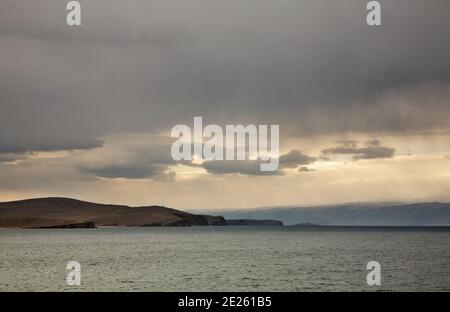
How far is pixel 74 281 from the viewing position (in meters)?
76.6

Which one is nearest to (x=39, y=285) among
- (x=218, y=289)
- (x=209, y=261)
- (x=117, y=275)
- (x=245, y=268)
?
(x=117, y=275)

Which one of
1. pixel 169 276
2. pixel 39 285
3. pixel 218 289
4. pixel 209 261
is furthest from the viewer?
pixel 209 261

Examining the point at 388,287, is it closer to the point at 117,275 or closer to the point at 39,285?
the point at 117,275

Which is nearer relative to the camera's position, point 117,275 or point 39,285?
point 39,285

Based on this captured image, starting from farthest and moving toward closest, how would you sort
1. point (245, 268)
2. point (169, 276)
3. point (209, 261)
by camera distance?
point (209, 261) < point (245, 268) < point (169, 276)

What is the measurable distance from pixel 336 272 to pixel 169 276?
83.2 feet
